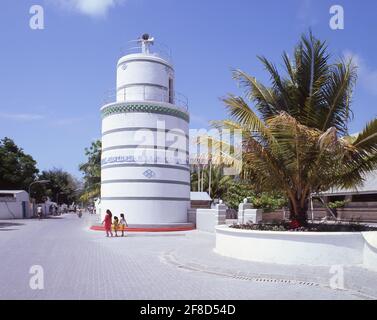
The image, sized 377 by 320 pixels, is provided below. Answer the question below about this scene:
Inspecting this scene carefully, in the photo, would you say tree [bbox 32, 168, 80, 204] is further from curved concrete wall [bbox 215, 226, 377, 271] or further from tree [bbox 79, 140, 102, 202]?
curved concrete wall [bbox 215, 226, 377, 271]

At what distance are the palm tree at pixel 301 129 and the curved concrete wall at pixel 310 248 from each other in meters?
1.80

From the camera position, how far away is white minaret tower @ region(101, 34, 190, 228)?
951 inches

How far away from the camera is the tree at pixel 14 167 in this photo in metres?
50.5

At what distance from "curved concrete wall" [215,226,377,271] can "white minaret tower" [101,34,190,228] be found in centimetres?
1314

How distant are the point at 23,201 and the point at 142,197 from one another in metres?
29.6

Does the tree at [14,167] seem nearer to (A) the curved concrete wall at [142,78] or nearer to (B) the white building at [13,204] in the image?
(B) the white building at [13,204]

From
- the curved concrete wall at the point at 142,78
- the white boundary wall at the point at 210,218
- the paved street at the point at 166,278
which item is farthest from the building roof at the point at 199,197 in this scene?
the paved street at the point at 166,278

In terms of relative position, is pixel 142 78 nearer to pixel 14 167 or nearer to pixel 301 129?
pixel 301 129

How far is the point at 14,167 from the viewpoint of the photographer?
51.6 m

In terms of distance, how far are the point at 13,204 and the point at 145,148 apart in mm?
28196

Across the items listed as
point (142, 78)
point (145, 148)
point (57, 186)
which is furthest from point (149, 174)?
point (57, 186)

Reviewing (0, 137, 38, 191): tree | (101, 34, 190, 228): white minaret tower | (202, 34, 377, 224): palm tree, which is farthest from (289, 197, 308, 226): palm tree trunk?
(0, 137, 38, 191): tree
